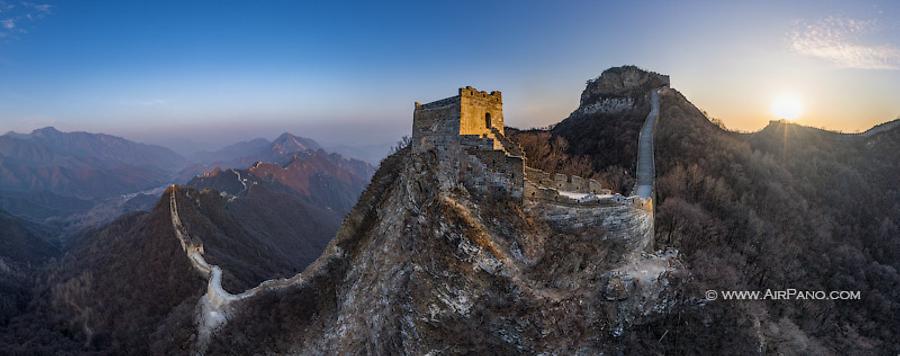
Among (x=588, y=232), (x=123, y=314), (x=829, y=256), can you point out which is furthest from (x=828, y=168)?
(x=123, y=314)

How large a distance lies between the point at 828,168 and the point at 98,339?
114374mm

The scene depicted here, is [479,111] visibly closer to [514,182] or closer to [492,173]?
[492,173]

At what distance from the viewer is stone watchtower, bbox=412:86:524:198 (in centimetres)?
2395

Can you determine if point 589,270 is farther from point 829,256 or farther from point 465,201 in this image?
point 829,256

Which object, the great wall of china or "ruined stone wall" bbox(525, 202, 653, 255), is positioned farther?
"ruined stone wall" bbox(525, 202, 653, 255)

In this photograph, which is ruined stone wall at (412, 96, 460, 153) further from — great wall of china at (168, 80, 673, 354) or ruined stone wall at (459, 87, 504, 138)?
ruined stone wall at (459, 87, 504, 138)

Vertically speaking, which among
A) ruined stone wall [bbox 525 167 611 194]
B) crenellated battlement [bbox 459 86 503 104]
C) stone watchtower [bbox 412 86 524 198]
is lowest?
ruined stone wall [bbox 525 167 611 194]

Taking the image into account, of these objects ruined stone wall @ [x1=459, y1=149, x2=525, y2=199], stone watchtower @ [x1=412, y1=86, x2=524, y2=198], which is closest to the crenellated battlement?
stone watchtower @ [x1=412, y1=86, x2=524, y2=198]

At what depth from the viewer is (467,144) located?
24.5 m

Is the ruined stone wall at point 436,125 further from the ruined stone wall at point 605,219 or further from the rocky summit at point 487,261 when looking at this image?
the ruined stone wall at point 605,219

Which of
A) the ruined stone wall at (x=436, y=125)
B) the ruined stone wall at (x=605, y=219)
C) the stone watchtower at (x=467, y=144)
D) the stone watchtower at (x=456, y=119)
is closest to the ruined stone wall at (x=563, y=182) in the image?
the ruined stone wall at (x=605, y=219)

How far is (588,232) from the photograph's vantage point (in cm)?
2553

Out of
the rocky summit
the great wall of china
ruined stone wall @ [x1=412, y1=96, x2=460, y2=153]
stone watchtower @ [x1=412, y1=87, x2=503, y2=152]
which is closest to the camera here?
the rocky summit

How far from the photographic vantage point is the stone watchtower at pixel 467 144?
2395 cm
